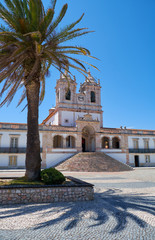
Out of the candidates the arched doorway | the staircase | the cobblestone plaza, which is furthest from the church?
the cobblestone plaza

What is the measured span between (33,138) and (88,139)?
26.9 metres

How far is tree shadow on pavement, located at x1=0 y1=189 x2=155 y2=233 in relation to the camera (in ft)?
15.6

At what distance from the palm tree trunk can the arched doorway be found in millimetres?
24555

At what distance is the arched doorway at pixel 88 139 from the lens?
33444 mm

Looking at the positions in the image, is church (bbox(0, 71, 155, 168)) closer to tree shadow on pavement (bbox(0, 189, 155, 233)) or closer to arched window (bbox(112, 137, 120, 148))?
arched window (bbox(112, 137, 120, 148))

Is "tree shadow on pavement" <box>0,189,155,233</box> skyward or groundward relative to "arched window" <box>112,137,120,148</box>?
groundward

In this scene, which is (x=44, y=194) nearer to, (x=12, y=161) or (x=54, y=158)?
(x=12, y=161)

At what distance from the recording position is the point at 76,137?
102ft

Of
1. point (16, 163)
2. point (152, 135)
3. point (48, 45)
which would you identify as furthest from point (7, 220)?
point (152, 135)

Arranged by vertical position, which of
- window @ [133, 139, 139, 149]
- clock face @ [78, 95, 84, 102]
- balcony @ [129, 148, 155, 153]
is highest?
clock face @ [78, 95, 84, 102]

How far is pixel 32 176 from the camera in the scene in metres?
8.28

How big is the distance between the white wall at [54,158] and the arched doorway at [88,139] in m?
5.85

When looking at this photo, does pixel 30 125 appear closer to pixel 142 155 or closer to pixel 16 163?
pixel 16 163

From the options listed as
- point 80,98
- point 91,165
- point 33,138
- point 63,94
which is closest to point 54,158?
point 91,165
